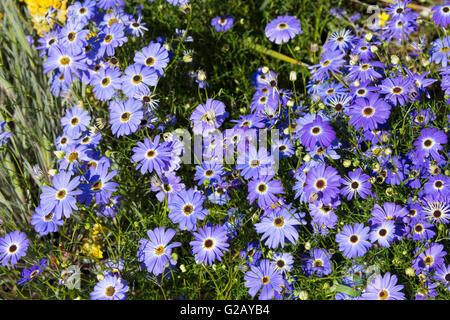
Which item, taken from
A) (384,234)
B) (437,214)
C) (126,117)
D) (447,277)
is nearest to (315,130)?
(384,234)

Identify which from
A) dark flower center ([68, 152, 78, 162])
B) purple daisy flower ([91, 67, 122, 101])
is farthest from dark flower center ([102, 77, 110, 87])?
dark flower center ([68, 152, 78, 162])

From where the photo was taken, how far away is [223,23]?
3.39 metres

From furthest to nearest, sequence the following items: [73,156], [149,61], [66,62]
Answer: [66,62]
[149,61]
[73,156]

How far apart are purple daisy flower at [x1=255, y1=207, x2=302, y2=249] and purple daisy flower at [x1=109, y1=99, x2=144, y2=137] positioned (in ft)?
3.04

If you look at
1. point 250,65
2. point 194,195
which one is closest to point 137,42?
point 250,65

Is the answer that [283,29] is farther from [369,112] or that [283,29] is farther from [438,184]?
[438,184]

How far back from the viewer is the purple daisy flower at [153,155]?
2.57 meters

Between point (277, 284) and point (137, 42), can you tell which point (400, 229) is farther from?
point (137, 42)

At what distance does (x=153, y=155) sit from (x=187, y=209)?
0.38 meters

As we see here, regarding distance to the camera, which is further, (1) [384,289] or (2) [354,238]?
(2) [354,238]

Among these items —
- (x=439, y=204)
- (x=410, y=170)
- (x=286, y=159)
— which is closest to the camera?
(x=439, y=204)

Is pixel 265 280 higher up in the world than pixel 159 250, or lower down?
lower down

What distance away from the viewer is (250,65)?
3750 mm

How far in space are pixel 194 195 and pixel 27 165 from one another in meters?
1.43
